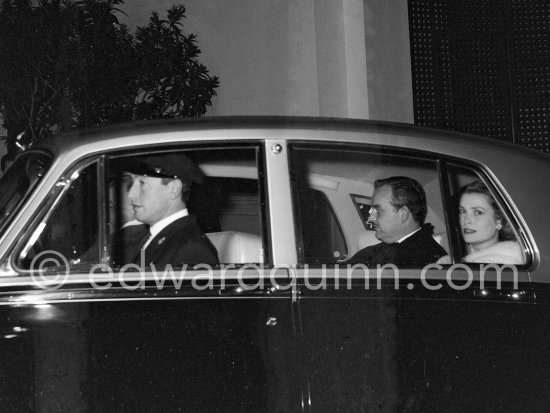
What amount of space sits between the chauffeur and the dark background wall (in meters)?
6.78

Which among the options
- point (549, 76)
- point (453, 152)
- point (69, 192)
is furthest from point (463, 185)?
point (549, 76)

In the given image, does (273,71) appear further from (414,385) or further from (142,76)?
(414,385)

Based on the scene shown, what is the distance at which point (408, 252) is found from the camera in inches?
130

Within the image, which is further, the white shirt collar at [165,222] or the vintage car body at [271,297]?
the white shirt collar at [165,222]

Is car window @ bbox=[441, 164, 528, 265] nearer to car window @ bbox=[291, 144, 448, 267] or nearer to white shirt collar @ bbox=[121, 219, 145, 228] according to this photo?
car window @ bbox=[291, 144, 448, 267]

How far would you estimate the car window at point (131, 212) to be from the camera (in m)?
3.10

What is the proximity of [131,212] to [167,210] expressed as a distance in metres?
0.13

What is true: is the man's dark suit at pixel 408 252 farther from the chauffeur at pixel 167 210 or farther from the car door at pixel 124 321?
the chauffeur at pixel 167 210

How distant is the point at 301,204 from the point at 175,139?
45cm

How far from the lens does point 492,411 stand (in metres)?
3.21

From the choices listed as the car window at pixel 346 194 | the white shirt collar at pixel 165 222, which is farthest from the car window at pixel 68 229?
the car window at pixel 346 194

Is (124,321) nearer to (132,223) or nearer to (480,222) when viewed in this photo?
(132,223)

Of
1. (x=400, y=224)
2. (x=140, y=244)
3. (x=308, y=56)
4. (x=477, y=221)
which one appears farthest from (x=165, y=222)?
(x=308, y=56)

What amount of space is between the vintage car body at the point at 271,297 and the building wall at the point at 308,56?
5684 millimetres
